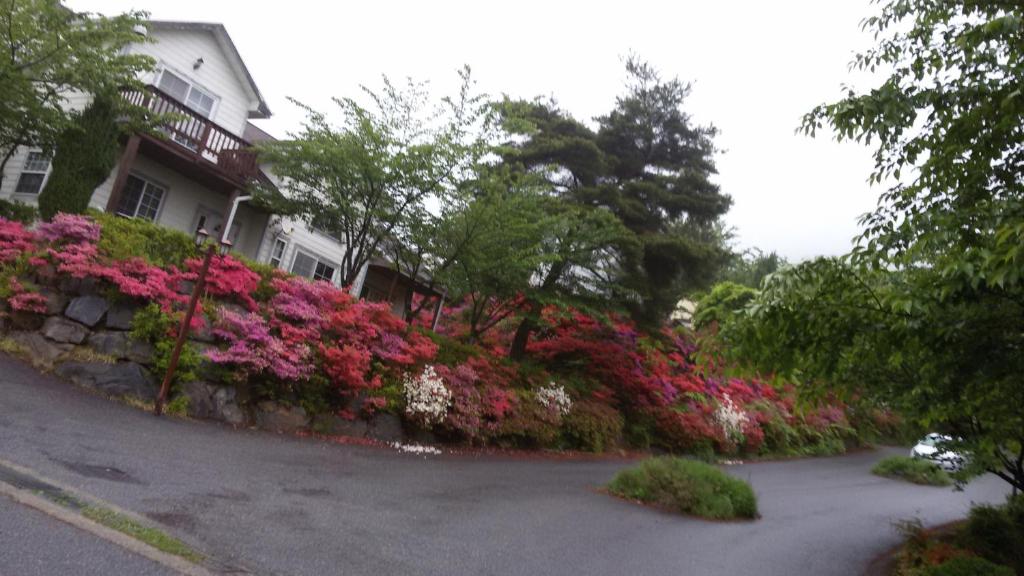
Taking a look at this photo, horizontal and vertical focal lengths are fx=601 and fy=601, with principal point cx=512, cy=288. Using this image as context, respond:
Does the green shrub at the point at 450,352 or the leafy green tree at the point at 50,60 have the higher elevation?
the leafy green tree at the point at 50,60

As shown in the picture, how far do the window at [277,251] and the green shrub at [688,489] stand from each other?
1253 cm

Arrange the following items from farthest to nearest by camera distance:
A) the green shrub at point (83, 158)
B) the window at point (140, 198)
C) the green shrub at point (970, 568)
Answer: the window at point (140, 198) < the green shrub at point (83, 158) < the green shrub at point (970, 568)

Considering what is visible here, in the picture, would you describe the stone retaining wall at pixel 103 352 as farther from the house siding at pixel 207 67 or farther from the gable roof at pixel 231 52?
the gable roof at pixel 231 52

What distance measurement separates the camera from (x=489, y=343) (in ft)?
54.3

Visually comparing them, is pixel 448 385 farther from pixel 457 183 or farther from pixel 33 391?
pixel 33 391

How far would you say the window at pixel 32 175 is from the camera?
14.8 metres

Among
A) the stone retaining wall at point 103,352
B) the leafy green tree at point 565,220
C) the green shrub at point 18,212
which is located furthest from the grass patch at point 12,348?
the leafy green tree at point 565,220

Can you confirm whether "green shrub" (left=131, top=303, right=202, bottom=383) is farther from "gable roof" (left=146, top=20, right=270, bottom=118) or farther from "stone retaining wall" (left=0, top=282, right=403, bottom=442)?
"gable roof" (left=146, top=20, right=270, bottom=118)

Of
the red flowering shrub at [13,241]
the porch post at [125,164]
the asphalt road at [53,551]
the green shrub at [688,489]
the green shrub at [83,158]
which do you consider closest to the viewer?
the asphalt road at [53,551]

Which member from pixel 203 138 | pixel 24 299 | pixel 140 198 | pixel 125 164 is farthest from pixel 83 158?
pixel 24 299

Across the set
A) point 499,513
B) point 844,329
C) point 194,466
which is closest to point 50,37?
point 194,466

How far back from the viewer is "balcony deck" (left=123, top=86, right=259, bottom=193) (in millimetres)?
13883

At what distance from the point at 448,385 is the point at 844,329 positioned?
7.78 metres

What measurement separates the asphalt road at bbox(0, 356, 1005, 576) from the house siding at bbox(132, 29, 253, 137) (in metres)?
10.5
